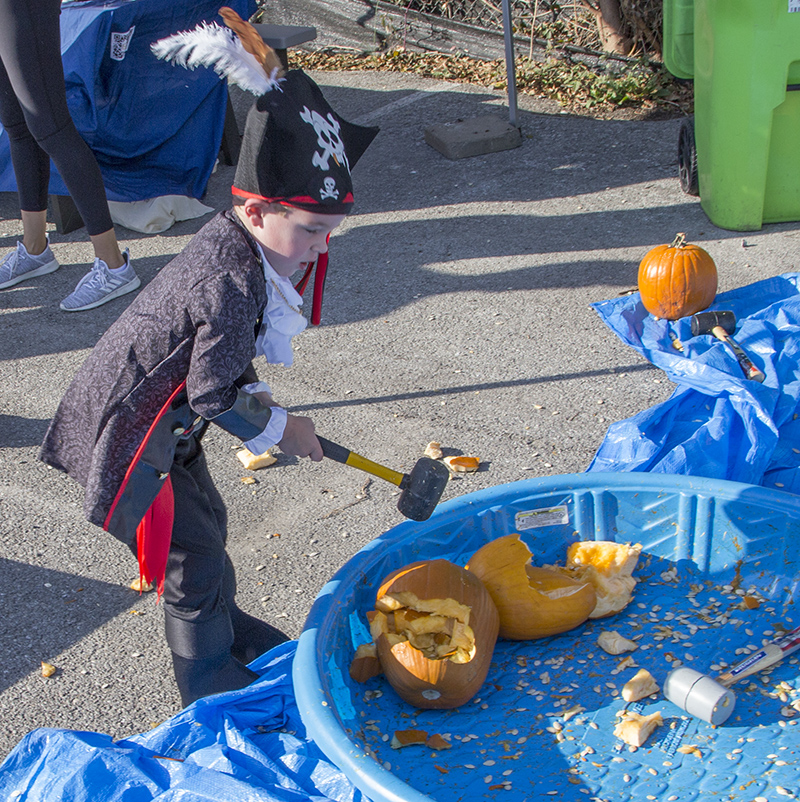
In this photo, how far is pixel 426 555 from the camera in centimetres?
237

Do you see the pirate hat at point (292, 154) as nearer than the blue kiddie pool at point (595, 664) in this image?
Yes

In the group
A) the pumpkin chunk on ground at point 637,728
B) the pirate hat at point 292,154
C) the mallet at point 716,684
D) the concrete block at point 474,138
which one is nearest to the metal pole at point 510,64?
the concrete block at point 474,138

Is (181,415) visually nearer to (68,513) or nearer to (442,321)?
(68,513)

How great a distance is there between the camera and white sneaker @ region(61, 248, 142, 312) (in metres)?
4.25

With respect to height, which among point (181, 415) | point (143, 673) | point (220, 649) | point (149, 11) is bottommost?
point (143, 673)

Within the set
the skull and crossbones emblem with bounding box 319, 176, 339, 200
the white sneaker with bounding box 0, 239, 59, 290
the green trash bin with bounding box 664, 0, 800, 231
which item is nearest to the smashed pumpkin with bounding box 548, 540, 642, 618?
the skull and crossbones emblem with bounding box 319, 176, 339, 200

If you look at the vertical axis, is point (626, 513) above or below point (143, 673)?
above

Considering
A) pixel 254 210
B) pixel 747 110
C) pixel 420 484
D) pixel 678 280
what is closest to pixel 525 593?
pixel 420 484

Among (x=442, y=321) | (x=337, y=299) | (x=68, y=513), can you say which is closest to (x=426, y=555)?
(x=68, y=513)

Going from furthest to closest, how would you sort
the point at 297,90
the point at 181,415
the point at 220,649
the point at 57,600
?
the point at 57,600 < the point at 220,649 < the point at 181,415 < the point at 297,90

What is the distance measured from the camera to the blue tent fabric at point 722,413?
2.75 meters

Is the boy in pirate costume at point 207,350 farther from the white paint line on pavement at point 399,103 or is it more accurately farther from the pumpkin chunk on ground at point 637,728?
the white paint line on pavement at point 399,103

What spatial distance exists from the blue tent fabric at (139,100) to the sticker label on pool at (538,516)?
345 centimetres

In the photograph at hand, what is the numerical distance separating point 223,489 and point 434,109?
13.9 feet
